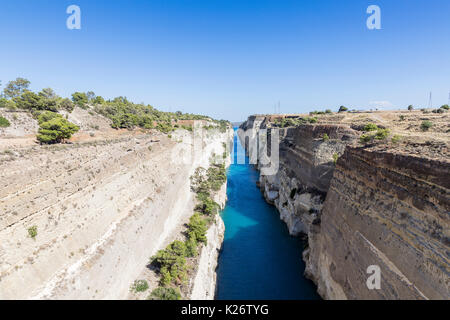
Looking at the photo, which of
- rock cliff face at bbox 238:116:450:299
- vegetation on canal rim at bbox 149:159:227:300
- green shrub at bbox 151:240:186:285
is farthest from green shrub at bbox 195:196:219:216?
rock cliff face at bbox 238:116:450:299

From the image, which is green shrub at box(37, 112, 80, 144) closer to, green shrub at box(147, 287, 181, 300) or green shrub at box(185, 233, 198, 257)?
green shrub at box(185, 233, 198, 257)

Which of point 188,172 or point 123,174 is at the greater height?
point 123,174

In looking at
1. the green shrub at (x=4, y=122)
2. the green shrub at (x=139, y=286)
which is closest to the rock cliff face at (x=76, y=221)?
the green shrub at (x=139, y=286)

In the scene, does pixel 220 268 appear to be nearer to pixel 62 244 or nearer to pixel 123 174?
pixel 123 174

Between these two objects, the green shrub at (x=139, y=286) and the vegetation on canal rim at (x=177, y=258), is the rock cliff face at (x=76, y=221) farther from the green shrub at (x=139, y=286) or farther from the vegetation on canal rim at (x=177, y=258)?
the vegetation on canal rim at (x=177, y=258)
